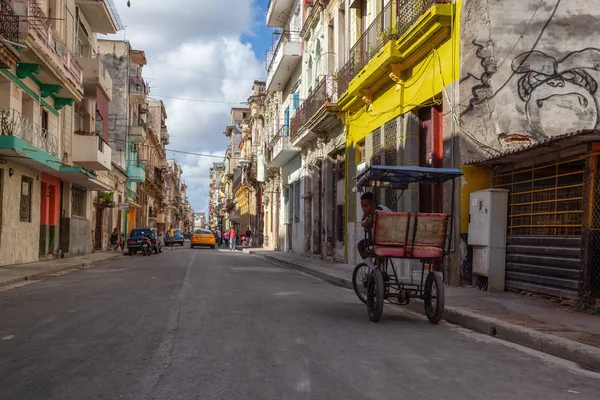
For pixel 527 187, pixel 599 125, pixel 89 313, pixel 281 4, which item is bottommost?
pixel 89 313

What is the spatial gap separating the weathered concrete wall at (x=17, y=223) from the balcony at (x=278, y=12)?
57.2 ft

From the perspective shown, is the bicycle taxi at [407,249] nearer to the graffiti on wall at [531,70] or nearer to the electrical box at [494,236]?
the electrical box at [494,236]

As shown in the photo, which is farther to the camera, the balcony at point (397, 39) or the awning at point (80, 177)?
the awning at point (80, 177)

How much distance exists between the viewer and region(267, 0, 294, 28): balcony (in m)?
34.2

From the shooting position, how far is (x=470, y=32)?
1259 centimetres

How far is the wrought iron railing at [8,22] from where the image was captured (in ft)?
53.8

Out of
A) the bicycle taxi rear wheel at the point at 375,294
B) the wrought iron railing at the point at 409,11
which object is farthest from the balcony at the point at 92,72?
the bicycle taxi rear wheel at the point at 375,294

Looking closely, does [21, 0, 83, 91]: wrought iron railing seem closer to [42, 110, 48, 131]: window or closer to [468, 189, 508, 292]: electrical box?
[42, 110, 48, 131]: window

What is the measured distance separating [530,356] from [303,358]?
2.36 metres

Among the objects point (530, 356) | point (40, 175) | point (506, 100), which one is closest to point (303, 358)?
point (530, 356)

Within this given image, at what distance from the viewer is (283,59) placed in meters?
31.9

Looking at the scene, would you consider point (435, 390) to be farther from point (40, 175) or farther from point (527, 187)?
point (40, 175)

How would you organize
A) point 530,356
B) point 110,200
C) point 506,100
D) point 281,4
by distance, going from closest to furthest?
point 530,356 < point 506,100 < point 281,4 < point 110,200

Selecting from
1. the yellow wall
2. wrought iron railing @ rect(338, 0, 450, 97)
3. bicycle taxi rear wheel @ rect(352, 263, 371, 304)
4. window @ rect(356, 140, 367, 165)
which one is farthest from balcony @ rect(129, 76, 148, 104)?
bicycle taxi rear wheel @ rect(352, 263, 371, 304)
